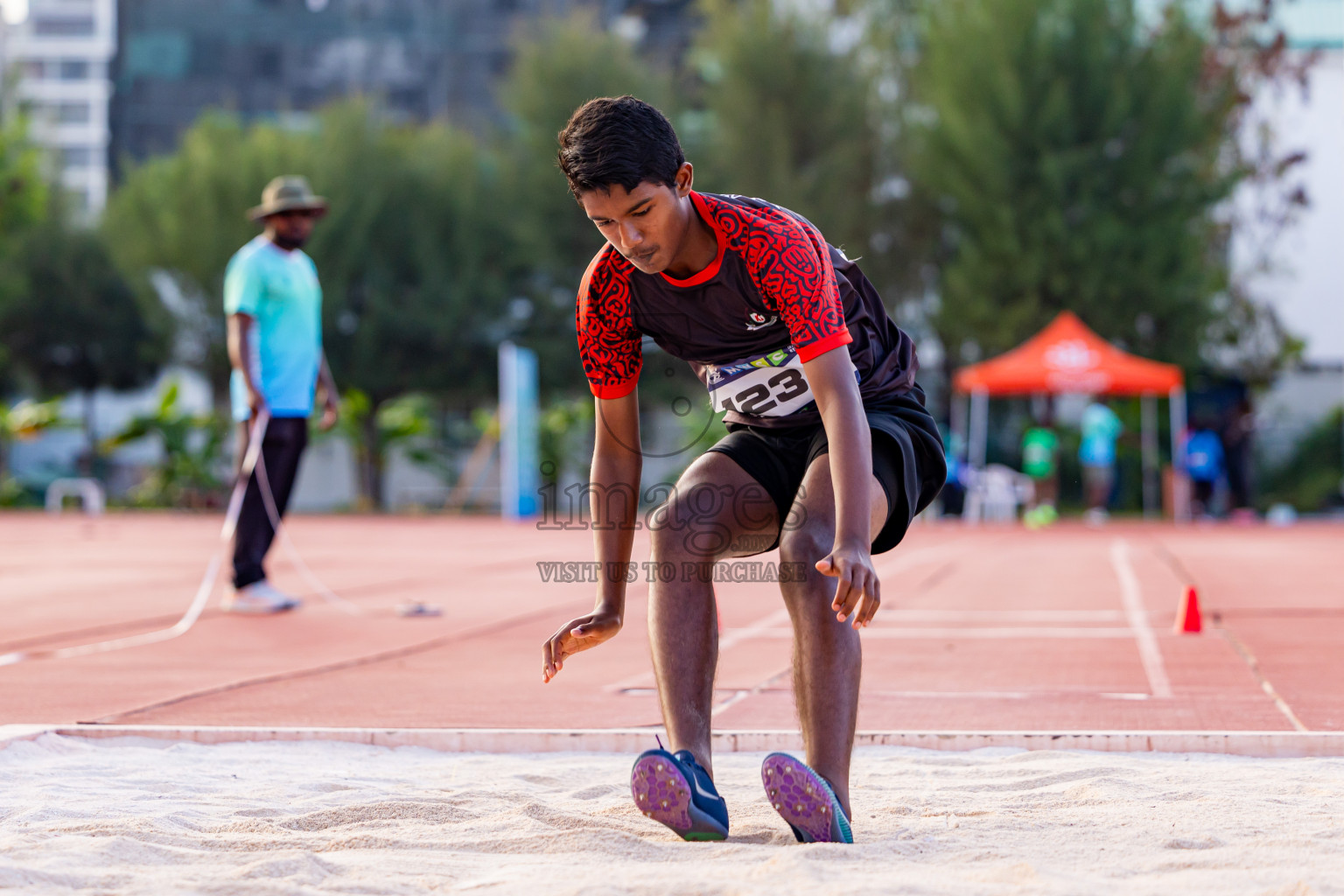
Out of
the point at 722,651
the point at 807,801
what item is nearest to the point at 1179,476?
the point at 722,651

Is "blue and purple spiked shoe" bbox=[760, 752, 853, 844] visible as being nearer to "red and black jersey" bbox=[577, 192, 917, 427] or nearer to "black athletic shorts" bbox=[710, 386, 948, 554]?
"black athletic shorts" bbox=[710, 386, 948, 554]

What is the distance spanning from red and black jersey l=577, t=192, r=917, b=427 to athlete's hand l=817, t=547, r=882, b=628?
1.48ft

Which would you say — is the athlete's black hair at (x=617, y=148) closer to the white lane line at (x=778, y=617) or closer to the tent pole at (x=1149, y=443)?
the white lane line at (x=778, y=617)

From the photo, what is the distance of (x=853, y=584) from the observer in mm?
2611

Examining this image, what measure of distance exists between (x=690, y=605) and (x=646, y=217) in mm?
782

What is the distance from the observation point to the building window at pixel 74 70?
88125mm

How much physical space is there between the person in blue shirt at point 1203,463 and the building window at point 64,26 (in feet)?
278

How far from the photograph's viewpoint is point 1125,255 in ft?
77.2

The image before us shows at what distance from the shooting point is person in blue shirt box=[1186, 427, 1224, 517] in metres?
21.3

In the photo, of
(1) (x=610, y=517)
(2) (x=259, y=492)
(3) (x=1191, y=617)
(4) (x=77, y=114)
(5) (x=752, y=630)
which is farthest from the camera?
(4) (x=77, y=114)

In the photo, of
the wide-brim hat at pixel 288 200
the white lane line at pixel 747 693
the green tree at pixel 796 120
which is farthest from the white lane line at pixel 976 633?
the green tree at pixel 796 120

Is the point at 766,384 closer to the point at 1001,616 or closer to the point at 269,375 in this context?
the point at 1001,616

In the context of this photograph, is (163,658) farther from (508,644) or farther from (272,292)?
(272,292)

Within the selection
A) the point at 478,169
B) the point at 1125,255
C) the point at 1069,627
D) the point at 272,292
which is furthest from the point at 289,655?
the point at 478,169
